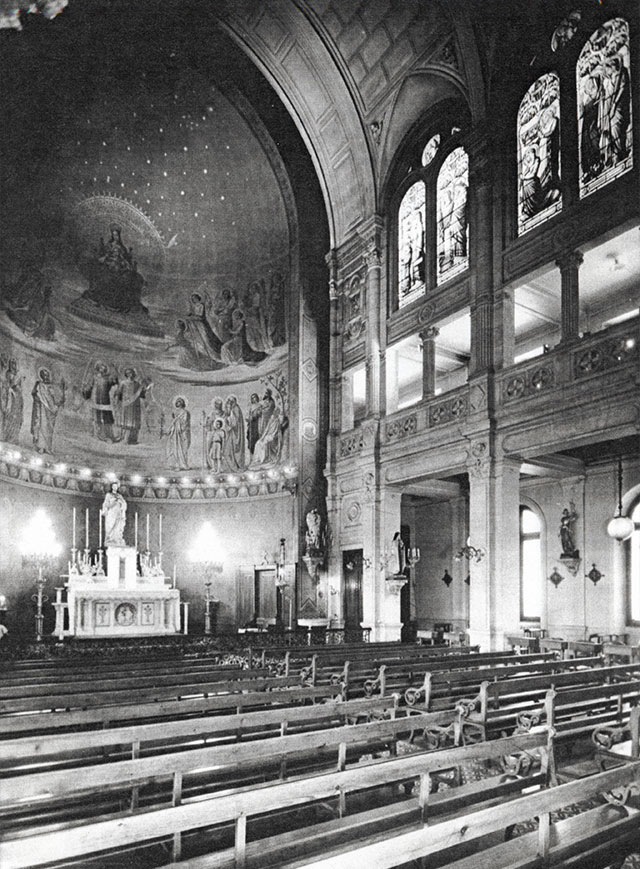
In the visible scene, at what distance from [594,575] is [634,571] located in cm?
92

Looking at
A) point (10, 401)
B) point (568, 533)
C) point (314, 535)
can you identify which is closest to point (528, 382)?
point (568, 533)

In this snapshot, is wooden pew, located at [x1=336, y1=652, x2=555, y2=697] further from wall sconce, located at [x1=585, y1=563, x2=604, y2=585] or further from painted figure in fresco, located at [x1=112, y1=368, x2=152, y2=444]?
painted figure in fresco, located at [x1=112, y1=368, x2=152, y2=444]

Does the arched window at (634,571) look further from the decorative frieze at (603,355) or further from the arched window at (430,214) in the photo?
the arched window at (430,214)

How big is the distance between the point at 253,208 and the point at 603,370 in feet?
48.4

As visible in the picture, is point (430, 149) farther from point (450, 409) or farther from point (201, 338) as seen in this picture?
point (201, 338)

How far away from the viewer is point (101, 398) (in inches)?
897

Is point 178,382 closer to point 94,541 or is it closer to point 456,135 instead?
point 94,541

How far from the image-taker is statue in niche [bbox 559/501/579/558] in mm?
17656

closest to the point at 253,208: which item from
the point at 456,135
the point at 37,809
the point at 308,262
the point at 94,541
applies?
the point at 308,262

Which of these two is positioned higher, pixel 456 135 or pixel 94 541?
pixel 456 135

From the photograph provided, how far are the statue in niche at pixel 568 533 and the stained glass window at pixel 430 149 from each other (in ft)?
32.6

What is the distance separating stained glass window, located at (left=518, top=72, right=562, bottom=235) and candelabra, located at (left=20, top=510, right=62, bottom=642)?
14724 millimetres

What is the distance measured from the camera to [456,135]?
59.6 feet

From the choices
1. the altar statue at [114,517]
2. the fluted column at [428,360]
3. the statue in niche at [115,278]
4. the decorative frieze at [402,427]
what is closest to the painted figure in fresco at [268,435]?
the altar statue at [114,517]
